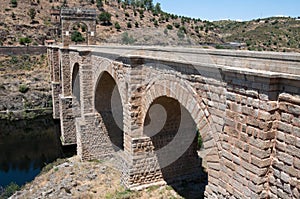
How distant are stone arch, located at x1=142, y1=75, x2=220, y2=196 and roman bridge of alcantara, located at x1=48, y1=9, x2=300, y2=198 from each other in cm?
2

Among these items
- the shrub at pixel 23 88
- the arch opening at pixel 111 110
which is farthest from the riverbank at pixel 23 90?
the arch opening at pixel 111 110

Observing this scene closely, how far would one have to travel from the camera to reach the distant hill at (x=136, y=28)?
35750mm

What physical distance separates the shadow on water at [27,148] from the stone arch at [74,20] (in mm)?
6382

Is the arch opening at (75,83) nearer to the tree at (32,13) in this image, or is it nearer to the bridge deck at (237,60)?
the bridge deck at (237,60)

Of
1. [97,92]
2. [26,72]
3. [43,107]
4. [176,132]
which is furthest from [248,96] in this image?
[26,72]

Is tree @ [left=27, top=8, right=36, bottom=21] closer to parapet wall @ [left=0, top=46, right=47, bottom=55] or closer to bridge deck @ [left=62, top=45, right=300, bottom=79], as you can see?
parapet wall @ [left=0, top=46, right=47, bottom=55]

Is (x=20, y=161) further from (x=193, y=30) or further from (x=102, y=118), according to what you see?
(x=193, y=30)

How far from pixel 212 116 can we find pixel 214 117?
0.06 metres

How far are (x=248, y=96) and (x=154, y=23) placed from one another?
147 feet

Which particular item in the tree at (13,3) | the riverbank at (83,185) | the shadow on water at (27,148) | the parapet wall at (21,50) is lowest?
the shadow on water at (27,148)

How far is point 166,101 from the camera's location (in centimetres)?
805

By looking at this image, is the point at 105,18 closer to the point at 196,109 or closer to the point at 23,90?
the point at 23,90

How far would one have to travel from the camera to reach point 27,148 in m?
18.0

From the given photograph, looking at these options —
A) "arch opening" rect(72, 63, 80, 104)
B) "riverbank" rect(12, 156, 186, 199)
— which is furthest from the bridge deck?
"arch opening" rect(72, 63, 80, 104)
